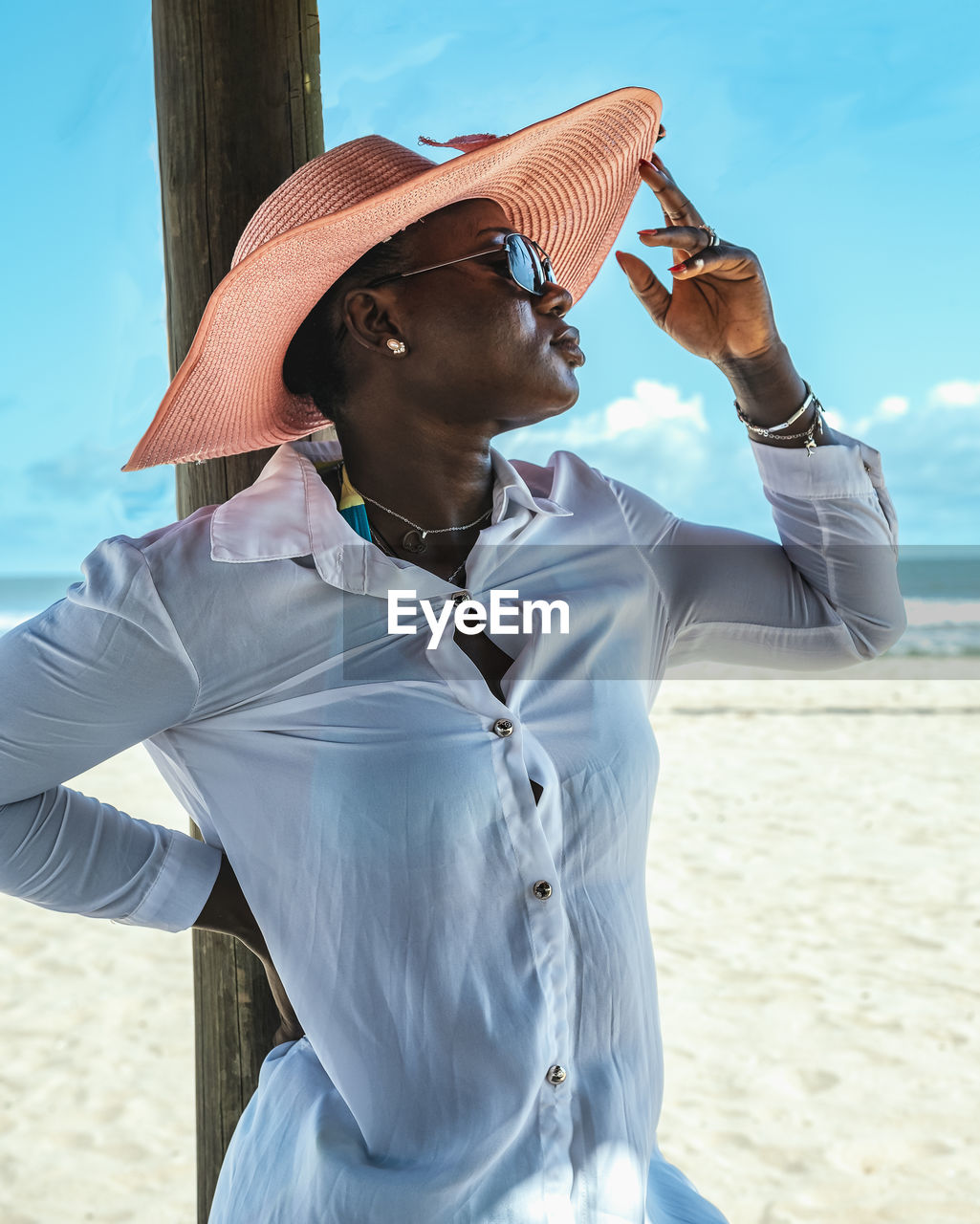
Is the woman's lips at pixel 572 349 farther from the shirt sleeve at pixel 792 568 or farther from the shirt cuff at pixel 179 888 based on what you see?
the shirt cuff at pixel 179 888

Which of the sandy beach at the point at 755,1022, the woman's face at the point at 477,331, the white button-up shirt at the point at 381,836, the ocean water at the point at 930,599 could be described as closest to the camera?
the white button-up shirt at the point at 381,836

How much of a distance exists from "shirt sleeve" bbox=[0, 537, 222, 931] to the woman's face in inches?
19.8

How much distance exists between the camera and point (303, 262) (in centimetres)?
158

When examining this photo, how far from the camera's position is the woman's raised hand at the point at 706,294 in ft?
5.12

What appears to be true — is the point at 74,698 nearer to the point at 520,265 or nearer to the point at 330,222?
the point at 330,222

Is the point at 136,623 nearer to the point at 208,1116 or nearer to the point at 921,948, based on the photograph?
the point at 208,1116

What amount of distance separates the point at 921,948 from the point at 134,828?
16.8ft

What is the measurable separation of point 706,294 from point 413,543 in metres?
0.58

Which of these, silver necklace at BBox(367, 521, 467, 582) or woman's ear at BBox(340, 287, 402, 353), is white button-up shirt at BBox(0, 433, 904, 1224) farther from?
woman's ear at BBox(340, 287, 402, 353)

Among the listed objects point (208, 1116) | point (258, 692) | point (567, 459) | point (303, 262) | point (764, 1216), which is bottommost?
point (764, 1216)

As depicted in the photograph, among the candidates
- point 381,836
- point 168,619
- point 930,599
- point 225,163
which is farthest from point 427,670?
point 930,599

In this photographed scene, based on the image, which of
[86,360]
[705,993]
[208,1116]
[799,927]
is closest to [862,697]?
[799,927]

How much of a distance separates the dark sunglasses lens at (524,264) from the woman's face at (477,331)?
10 mm

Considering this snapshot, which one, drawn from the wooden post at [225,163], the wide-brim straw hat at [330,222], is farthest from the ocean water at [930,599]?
the wide-brim straw hat at [330,222]
